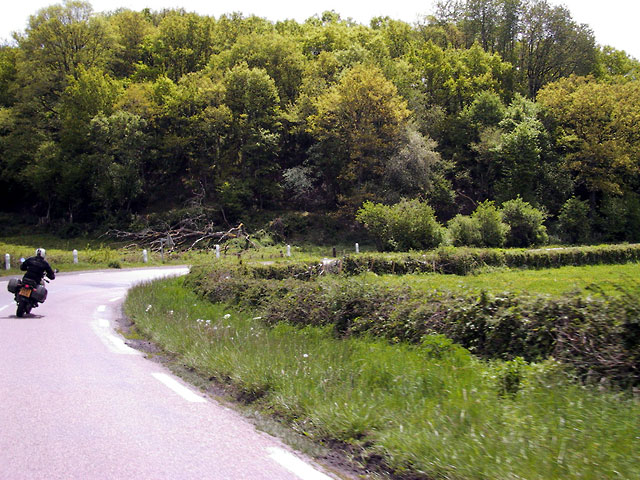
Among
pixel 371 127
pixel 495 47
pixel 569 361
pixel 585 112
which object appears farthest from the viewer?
pixel 495 47

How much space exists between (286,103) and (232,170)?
1016 centimetres

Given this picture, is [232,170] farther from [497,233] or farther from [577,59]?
[577,59]

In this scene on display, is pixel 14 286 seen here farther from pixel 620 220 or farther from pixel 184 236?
pixel 620 220

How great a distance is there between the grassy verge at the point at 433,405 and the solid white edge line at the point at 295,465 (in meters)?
0.51

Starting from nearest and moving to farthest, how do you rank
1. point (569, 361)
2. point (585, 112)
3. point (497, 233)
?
1. point (569, 361)
2. point (497, 233)
3. point (585, 112)

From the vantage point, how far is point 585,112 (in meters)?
46.9

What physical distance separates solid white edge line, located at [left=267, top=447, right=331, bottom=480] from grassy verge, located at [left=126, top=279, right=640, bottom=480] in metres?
0.51

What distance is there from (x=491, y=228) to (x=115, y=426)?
98.8 feet

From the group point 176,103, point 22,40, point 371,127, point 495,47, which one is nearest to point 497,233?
point 371,127

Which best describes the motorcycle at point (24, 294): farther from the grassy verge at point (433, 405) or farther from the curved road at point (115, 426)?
the grassy verge at point (433, 405)

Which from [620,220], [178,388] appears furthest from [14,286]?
[620,220]

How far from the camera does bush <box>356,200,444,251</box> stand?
101 ft

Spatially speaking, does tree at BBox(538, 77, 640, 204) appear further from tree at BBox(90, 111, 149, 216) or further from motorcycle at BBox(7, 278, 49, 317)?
motorcycle at BBox(7, 278, 49, 317)

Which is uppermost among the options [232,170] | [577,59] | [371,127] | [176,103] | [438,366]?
[577,59]
